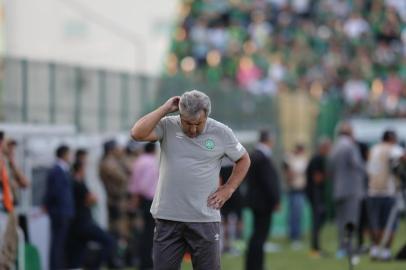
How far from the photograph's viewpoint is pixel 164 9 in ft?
105

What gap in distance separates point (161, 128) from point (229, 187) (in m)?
0.73

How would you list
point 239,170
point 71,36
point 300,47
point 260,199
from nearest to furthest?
1. point 239,170
2. point 260,199
3. point 71,36
4. point 300,47

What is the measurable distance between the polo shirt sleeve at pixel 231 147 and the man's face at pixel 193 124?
0.27 metres

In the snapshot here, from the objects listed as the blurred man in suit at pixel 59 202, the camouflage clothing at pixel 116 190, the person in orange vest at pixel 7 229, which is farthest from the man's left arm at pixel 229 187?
the camouflage clothing at pixel 116 190

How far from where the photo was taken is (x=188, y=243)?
9977 millimetres

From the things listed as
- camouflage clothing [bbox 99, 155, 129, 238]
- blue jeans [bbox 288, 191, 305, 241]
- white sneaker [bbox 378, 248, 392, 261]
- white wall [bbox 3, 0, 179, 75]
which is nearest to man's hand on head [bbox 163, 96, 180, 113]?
camouflage clothing [bbox 99, 155, 129, 238]

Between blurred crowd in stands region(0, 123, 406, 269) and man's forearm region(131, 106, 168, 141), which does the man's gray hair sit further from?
blurred crowd in stands region(0, 123, 406, 269)

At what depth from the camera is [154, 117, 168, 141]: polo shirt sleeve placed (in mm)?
9859

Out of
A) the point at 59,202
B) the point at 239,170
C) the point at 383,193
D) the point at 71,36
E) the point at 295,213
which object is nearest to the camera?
the point at 239,170

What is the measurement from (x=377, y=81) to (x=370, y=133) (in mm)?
6385

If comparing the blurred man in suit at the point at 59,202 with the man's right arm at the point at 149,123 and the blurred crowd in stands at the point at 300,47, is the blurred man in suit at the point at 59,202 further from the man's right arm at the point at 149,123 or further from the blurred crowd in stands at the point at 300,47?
the blurred crowd in stands at the point at 300,47

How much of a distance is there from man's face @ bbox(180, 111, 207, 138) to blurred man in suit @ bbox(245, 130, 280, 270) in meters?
5.70

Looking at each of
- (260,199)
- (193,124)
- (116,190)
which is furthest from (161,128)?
(116,190)

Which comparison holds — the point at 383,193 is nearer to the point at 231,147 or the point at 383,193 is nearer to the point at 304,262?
the point at 304,262
